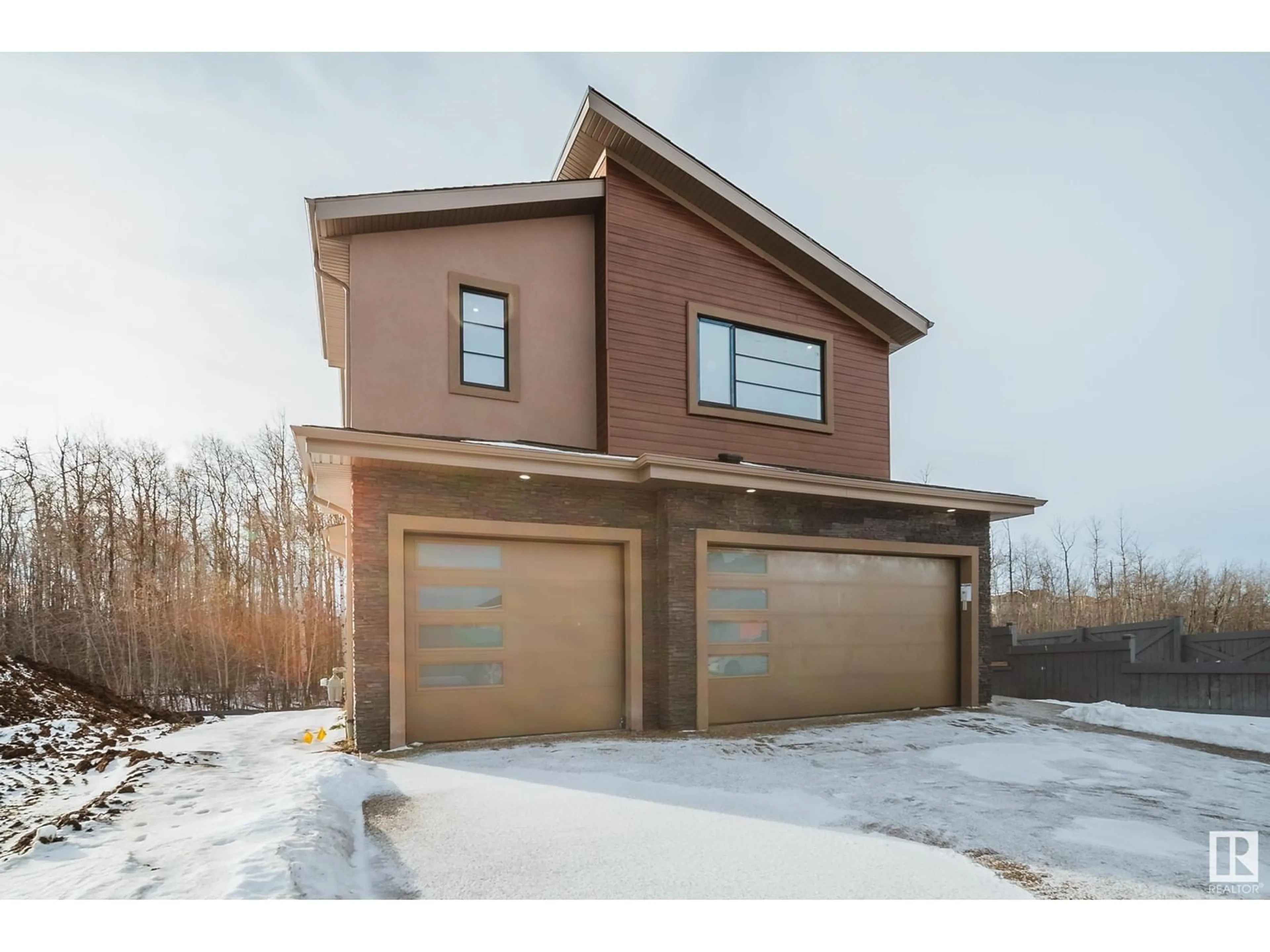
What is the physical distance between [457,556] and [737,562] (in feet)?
12.1

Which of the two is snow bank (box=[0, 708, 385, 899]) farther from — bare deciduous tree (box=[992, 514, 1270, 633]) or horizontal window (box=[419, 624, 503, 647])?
bare deciduous tree (box=[992, 514, 1270, 633])

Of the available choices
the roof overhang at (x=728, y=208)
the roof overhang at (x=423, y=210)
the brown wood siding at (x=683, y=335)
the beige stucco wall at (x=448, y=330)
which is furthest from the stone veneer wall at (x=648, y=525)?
the roof overhang at (x=728, y=208)

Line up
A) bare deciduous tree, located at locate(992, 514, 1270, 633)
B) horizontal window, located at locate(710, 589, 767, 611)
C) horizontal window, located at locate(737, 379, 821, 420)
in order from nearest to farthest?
horizontal window, located at locate(710, 589, 767, 611) → horizontal window, located at locate(737, 379, 821, 420) → bare deciduous tree, located at locate(992, 514, 1270, 633)

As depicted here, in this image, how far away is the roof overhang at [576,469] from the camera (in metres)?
6.89

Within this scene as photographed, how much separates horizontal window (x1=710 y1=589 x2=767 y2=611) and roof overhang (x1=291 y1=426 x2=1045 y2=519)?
4.46ft

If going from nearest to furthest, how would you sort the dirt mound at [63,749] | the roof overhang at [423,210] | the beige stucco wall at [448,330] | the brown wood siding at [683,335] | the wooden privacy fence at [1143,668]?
the dirt mound at [63,749] → the roof overhang at [423,210] → the beige stucco wall at [448,330] → the brown wood siding at [683,335] → the wooden privacy fence at [1143,668]

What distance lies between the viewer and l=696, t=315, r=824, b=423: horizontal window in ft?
32.6

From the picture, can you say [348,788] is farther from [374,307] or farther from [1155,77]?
[1155,77]

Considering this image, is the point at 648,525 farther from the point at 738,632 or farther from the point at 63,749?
the point at 63,749

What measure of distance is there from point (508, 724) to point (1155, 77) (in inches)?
389

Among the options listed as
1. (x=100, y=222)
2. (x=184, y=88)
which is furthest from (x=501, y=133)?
(x=100, y=222)

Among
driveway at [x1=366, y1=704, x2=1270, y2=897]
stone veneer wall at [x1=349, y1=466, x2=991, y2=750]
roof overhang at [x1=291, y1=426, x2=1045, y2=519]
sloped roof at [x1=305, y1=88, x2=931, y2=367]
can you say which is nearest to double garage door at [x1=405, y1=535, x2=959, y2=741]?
stone veneer wall at [x1=349, y1=466, x2=991, y2=750]

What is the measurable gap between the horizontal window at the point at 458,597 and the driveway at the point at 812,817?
5.11 ft

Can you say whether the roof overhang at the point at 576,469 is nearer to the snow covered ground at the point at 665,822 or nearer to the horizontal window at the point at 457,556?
the horizontal window at the point at 457,556
